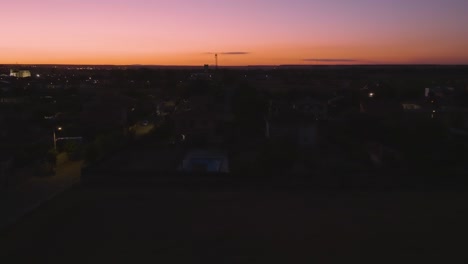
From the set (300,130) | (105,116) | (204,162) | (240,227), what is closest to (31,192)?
(204,162)

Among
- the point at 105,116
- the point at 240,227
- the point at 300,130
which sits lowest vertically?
the point at 240,227

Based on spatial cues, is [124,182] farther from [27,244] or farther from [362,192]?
[362,192]

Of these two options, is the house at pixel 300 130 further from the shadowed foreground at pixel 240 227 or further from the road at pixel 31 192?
the road at pixel 31 192

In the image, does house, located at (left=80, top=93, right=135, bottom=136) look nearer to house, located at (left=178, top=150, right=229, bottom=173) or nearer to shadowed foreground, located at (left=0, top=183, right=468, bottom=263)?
house, located at (left=178, top=150, right=229, bottom=173)

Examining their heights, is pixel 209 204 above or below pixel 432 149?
below

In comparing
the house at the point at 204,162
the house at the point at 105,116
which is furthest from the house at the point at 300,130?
the house at the point at 105,116

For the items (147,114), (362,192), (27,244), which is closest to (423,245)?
(362,192)

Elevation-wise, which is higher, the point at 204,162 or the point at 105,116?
the point at 105,116

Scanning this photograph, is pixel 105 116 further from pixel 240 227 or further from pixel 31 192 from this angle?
pixel 240 227
